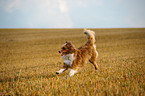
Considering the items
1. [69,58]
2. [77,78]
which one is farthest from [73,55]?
[77,78]

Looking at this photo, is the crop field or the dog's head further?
the dog's head

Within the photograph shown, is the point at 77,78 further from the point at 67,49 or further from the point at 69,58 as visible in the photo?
the point at 67,49

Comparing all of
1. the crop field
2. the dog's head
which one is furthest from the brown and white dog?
the crop field

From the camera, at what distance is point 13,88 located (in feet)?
13.5

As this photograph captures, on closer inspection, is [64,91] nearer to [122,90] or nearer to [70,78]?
[70,78]

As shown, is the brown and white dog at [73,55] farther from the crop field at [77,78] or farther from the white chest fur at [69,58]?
the crop field at [77,78]

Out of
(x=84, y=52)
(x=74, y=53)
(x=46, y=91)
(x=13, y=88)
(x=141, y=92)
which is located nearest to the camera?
(x=141, y=92)

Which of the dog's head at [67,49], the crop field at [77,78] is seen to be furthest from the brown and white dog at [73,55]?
the crop field at [77,78]

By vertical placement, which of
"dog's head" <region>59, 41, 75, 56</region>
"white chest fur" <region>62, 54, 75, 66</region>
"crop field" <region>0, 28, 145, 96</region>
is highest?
"dog's head" <region>59, 41, 75, 56</region>

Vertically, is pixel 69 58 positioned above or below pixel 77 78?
above

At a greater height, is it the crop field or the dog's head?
the dog's head

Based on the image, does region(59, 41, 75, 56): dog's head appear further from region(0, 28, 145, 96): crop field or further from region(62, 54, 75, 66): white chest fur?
region(0, 28, 145, 96): crop field

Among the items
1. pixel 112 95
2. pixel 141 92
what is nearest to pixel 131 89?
pixel 141 92

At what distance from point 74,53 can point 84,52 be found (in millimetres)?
567
